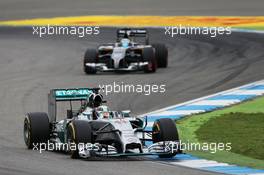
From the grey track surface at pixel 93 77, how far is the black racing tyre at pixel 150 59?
249 millimetres

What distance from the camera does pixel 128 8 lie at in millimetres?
54625

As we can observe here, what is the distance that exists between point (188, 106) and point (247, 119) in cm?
264

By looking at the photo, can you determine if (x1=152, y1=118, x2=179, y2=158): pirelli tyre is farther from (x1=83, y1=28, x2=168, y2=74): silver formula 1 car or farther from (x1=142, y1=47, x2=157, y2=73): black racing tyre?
(x1=142, y1=47, x2=157, y2=73): black racing tyre

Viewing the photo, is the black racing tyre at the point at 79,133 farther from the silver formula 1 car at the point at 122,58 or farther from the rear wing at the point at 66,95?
the silver formula 1 car at the point at 122,58

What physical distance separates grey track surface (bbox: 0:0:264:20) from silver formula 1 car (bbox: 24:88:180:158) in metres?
34.5

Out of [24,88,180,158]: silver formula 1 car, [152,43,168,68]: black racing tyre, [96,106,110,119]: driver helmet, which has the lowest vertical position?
[152,43,168,68]: black racing tyre

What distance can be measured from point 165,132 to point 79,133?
1304mm

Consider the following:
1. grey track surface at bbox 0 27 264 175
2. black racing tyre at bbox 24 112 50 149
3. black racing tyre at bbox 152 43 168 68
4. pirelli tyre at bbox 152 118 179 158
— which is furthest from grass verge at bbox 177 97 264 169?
black racing tyre at bbox 152 43 168 68

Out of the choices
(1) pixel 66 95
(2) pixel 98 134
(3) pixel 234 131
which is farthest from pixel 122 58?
(2) pixel 98 134

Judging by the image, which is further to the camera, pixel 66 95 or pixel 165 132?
pixel 66 95

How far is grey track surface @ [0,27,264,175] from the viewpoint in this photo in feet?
47.1

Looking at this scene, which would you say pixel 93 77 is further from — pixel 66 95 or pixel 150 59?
pixel 66 95

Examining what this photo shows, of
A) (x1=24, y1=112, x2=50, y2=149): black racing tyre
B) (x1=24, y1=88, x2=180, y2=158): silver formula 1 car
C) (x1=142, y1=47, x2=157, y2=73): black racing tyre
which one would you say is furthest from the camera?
(x1=142, y1=47, x2=157, y2=73): black racing tyre

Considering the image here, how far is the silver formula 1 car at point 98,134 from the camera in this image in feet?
49.1
